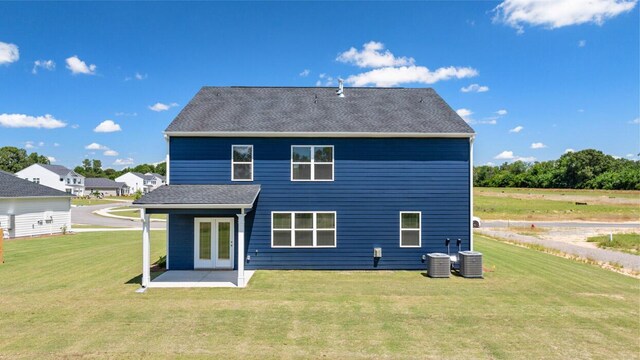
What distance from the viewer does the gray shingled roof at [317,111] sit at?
1336cm

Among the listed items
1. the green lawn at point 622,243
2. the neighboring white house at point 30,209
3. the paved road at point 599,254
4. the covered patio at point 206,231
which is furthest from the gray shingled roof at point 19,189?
the green lawn at point 622,243

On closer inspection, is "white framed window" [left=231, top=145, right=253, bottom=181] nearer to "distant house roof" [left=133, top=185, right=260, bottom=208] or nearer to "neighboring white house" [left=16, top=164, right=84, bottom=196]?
"distant house roof" [left=133, top=185, right=260, bottom=208]

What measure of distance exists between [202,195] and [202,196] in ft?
0.39

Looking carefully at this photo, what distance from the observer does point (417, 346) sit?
6.75 metres

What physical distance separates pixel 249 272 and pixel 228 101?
7872 mm

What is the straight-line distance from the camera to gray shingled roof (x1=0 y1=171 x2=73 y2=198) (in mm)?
22487

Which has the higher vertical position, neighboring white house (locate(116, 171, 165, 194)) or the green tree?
the green tree

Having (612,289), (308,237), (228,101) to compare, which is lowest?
(612,289)

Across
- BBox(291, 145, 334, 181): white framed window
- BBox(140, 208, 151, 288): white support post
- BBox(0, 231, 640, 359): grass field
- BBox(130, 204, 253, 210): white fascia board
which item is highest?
BBox(291, 145, 334, 181): white framed window

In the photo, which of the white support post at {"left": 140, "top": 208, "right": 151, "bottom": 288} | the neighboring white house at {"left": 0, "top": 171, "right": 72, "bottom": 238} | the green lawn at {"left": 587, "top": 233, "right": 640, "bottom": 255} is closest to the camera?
the white support post at {"left": 140, "top": 208, "right": 151, "bottom": 288}

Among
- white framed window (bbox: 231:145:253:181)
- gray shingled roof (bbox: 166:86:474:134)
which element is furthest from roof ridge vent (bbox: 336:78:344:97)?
white framed window (bbox: 231:145:253:181)

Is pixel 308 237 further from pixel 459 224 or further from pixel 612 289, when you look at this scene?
pixel 612 289

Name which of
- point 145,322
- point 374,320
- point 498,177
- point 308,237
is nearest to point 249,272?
point 308,237

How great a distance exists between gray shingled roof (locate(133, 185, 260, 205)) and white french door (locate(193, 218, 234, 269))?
4.36ft
